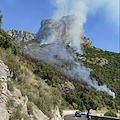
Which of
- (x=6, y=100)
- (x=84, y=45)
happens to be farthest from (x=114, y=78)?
(x=6, y=100)

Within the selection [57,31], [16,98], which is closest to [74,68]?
[57,31]

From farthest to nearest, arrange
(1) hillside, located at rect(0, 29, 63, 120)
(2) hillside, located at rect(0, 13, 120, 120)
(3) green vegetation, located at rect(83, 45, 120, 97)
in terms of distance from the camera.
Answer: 1. (3) green vegetation, located at rect(83, 45, 120, 97)
2. (2) hillside, located at rect(0, 13, 120, 120)
3. (1) hillside, located at rect(0, 29, 63, 120)

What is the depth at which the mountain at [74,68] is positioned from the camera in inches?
2340

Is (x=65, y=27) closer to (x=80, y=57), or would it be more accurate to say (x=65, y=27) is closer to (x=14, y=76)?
(x=80, y=57)

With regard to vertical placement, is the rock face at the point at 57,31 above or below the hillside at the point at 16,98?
above

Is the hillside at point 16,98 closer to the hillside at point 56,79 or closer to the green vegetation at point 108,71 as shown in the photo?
the hillside at point 56,79

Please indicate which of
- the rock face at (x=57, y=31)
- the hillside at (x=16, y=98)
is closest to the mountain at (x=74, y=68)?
the rock face at (x=57, y=31)

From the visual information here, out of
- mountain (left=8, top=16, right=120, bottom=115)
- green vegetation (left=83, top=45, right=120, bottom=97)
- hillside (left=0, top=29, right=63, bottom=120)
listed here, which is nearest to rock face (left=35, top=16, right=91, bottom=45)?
mountain (left=8, top=16, right=120, bottom=115)

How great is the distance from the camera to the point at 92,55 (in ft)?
456

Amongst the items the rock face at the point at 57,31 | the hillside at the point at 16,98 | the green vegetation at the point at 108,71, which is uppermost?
the rock face at the point at 57,31

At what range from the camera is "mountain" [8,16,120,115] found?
5944cm

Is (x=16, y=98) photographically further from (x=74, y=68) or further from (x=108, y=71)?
(x=108, y=71)

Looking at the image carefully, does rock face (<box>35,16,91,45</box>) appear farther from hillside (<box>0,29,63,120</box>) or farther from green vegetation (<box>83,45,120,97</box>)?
hillside (<box>0,29,63,120</box>)

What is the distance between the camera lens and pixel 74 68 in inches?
3735
